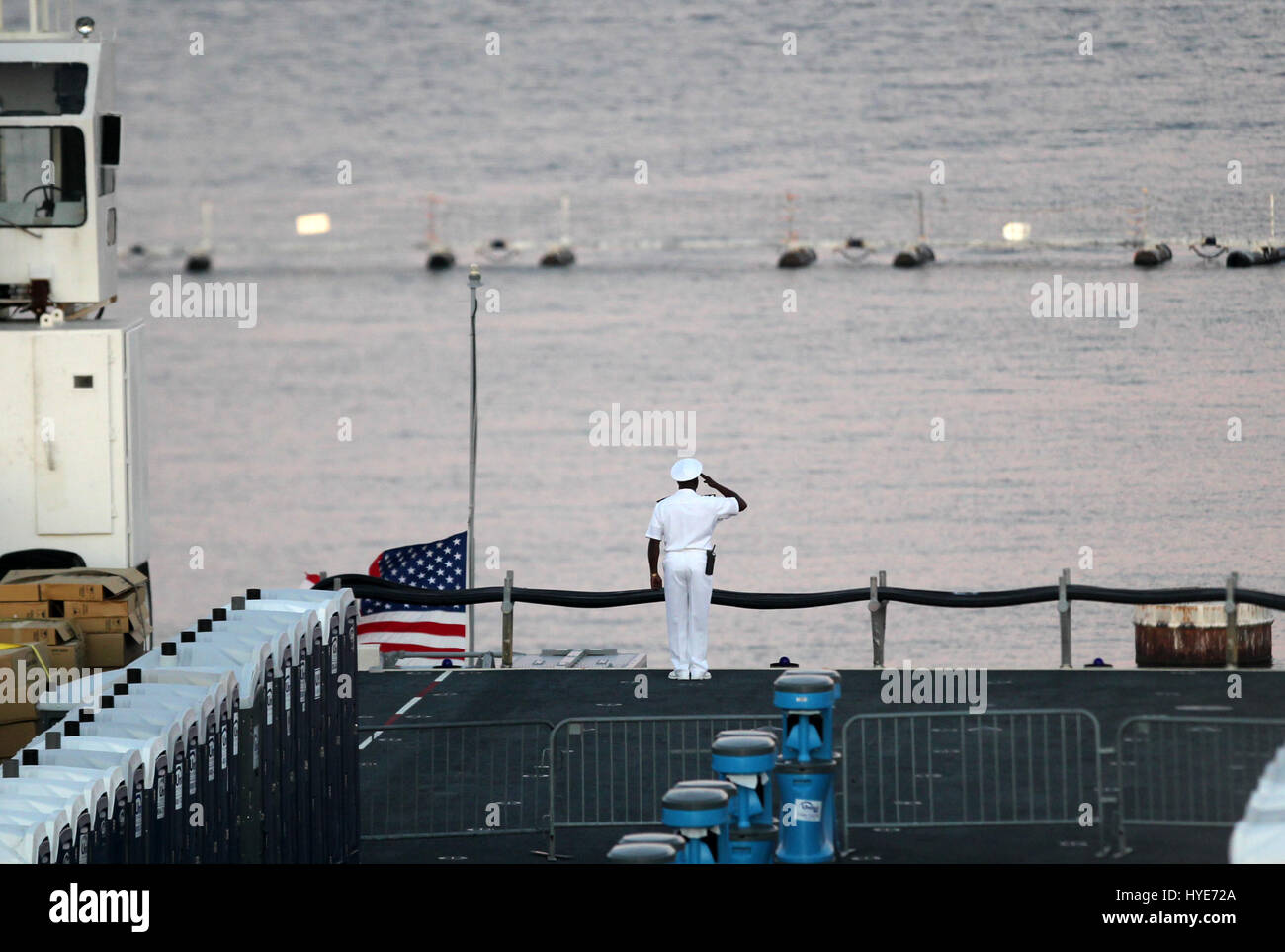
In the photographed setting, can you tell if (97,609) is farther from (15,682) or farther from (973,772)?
(973,772)

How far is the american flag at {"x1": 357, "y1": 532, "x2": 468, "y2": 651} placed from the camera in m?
22.2

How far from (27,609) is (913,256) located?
14214 cm

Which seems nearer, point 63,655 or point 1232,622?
point 63,655

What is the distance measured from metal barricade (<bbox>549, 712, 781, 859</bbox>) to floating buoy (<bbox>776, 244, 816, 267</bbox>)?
140186 millimetres

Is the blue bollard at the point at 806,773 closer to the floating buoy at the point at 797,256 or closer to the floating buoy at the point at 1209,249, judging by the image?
the floating buoy at the point at 1209,249

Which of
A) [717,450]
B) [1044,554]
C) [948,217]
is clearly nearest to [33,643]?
[1044,554]

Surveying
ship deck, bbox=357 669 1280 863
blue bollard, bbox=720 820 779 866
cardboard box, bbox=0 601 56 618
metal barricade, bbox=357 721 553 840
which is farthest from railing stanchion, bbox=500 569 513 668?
blue bollard, bbox=720 820 779 866

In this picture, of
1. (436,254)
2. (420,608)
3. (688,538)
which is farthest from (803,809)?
(436,254)

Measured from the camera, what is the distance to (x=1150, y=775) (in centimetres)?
1508

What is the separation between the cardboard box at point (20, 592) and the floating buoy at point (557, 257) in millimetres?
148413

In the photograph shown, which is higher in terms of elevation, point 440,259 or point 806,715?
point 440,259

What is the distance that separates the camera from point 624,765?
16.4 metres

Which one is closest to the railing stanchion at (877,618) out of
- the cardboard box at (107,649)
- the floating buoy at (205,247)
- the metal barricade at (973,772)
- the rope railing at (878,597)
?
the rope railing at (878,597)
